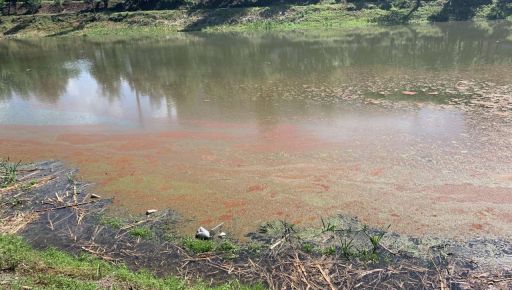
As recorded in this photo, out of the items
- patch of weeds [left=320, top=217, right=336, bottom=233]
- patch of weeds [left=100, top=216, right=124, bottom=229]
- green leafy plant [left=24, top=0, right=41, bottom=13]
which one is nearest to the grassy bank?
green leafy plant [left=24, top=0, right=41, bottom=13]

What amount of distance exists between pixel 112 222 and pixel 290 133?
18.3 ft

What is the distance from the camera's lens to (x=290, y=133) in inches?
462

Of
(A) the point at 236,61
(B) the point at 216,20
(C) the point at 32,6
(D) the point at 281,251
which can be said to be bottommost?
(D) the point at 281,251

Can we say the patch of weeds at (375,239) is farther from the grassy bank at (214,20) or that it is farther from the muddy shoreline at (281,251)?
the grassy bank at (214,20)

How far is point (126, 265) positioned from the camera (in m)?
6.44

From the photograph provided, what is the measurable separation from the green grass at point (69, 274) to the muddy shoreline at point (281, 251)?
11.3 inches

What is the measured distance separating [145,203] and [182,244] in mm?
1804

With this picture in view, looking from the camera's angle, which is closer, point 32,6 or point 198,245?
point 198,245

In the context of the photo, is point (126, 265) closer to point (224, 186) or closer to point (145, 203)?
point (145, 203)

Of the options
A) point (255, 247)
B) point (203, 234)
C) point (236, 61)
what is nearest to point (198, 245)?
point (203, 234)

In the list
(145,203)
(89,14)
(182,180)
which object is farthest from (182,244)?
(89,14)

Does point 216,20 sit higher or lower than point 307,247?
higher

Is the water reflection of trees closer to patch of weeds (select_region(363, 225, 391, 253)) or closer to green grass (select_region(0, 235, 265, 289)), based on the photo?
patch of weeds (select_region(363, 225, 391, 253))

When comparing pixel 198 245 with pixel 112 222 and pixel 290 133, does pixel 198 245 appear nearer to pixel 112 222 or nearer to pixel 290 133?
pixel 112 222
